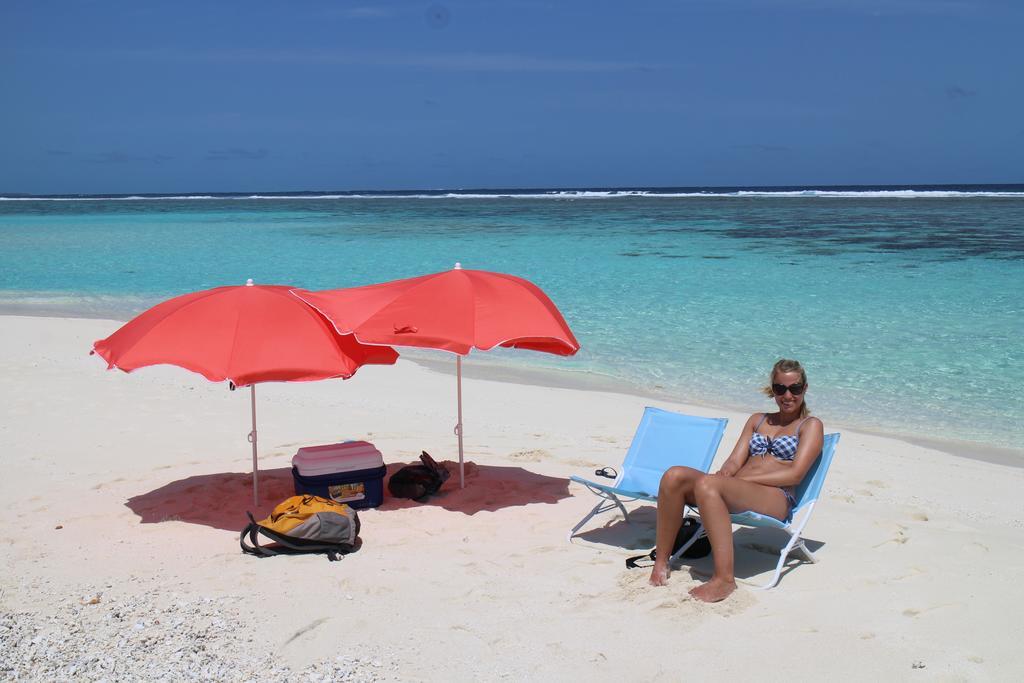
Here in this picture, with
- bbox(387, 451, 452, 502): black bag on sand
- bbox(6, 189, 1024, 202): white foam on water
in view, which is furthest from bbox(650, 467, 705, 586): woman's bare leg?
bbox(6, 189, 1024, 202): white foam on water

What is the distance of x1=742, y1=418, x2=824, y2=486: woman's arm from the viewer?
4562 millimetres

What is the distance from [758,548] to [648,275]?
15013 millimetres

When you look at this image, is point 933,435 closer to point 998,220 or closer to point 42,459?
point 42,459

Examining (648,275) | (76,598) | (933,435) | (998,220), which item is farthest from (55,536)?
(998,220)

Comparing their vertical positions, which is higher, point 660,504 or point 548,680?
point 660,504

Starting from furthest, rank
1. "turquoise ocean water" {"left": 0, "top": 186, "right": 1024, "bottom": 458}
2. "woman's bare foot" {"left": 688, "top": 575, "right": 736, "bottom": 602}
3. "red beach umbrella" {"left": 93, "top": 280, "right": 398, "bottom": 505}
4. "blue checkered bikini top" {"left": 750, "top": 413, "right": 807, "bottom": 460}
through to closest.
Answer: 1. "turquoise ocean water" {"left": 0, "top": 186, "right": 1024, "bottom": 458}
2. "red beach umbrella" {"left": 93, "top": 280, "right": 398, "bottom": 505}
3. "blue checkered bikini top" {"left": 750, "top": 413, "right": 807, "bottom": 460}
4. "woman's bare foot" {"left": 688, "top": 575, "right": 736, "bottom": 602}

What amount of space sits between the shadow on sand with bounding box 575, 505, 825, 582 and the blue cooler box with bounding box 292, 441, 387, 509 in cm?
133

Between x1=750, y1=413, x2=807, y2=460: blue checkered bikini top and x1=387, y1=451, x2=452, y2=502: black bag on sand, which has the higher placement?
x1=750, y1=413, x2=807, y2=460: blue checkered bikini top

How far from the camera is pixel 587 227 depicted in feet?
119

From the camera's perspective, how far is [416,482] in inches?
229

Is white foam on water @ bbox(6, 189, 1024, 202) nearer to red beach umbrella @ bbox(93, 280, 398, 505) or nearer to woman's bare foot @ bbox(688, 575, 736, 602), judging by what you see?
red beach umbrella @ bbox(93, 280, 398, 505)

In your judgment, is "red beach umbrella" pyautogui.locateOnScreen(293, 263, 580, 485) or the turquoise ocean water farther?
the turquoise ocean water

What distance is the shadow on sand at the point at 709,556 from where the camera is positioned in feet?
15.3

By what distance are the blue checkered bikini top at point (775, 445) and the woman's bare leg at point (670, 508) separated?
58 cm
